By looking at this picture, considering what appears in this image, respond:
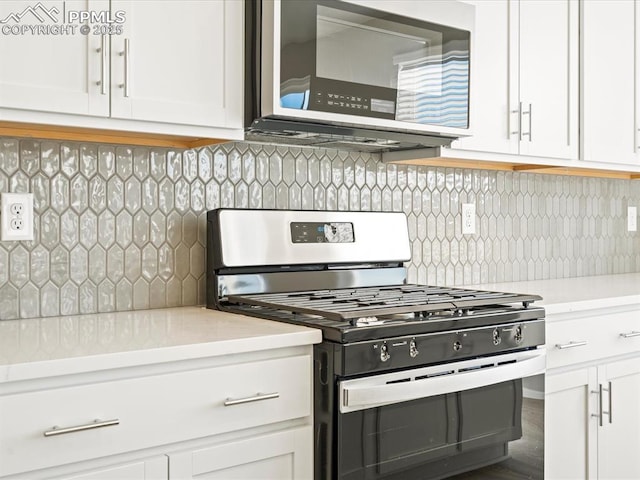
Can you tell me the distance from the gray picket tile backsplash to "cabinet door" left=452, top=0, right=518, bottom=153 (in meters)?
0.32

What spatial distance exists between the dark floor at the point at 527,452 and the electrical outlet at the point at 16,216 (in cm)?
139

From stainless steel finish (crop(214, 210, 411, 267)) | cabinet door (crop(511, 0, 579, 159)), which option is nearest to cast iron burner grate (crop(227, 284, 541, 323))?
stainless steel finish (crop(214, 210, 411, 267))

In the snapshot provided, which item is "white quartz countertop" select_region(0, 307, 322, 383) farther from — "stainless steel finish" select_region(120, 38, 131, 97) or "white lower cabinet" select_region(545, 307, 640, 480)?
"white lower cabinet" select_region(545, 307, 640, 480)

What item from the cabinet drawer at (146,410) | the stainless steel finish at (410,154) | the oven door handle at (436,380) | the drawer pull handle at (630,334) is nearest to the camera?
the cabinet drawer at (146,410)

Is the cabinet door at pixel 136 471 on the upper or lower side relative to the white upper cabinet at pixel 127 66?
lower

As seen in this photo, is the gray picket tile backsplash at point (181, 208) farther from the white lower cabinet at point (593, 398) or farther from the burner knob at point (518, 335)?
the burner knob at point (518, 335)

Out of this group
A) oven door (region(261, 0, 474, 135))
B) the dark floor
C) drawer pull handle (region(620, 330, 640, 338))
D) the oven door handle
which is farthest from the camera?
drawer pull handle (region(620, 330, 640, 338))

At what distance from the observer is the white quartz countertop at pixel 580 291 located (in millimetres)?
2309

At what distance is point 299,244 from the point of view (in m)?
2.26

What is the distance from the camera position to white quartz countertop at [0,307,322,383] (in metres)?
1.36

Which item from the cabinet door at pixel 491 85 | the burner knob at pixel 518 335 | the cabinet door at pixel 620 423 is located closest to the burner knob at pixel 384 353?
the burner knob at pixel 518 335

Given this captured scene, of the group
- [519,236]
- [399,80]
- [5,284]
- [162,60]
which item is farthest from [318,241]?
[519,236]

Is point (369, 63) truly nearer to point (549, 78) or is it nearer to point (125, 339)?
point (549, 78)

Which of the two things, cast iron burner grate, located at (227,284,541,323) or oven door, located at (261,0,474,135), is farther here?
oven door, located at (261,0,474,135)
